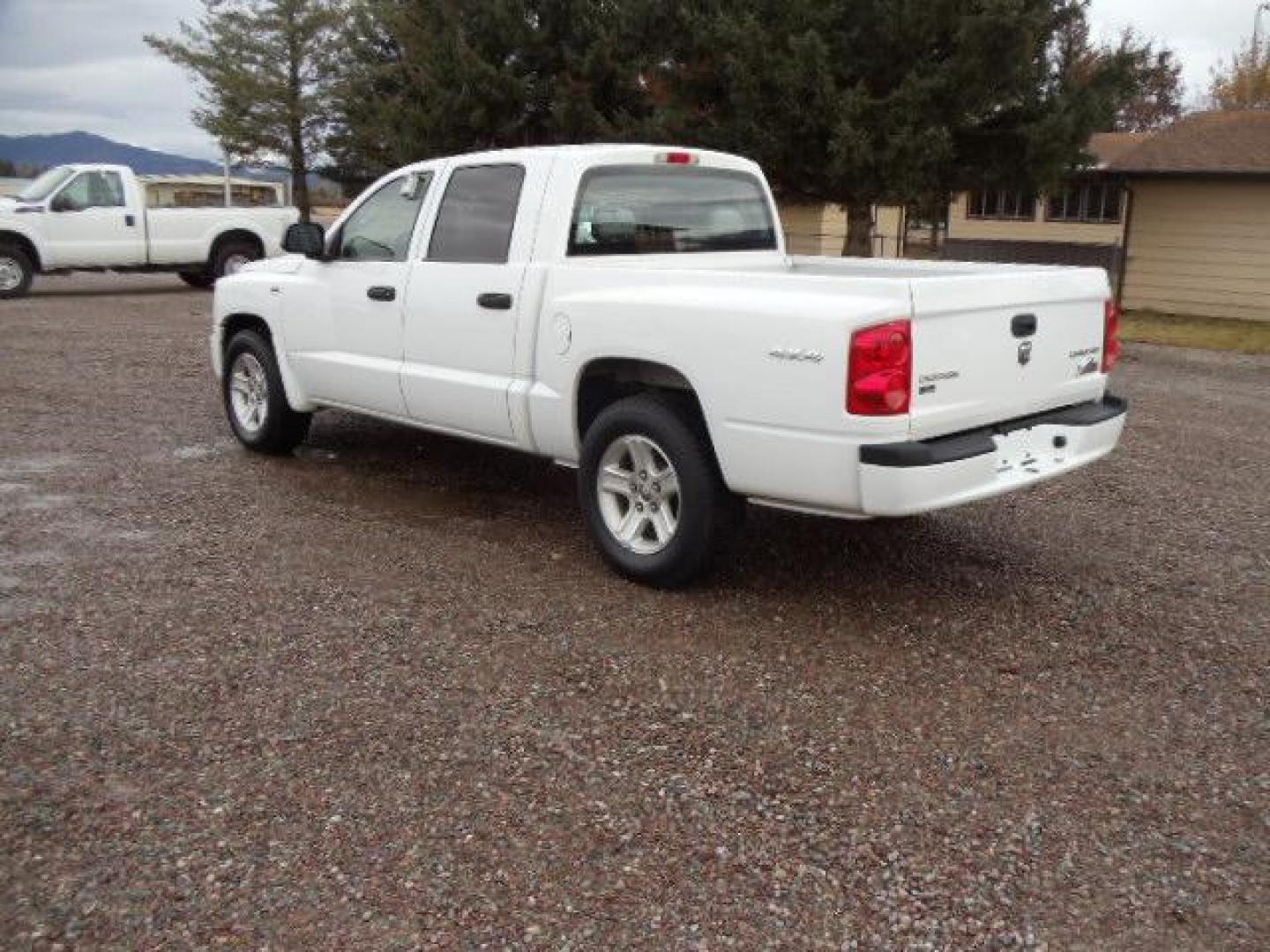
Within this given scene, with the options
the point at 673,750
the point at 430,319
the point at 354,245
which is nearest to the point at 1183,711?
the point at 673,750

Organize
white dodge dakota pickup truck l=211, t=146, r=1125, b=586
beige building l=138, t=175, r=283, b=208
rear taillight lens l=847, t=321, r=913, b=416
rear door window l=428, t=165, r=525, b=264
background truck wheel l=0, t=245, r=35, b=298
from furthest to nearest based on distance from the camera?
beige building l=138, t=175, r=283, b=208, background truck wheel l=0, t=245, r=35, b=298, rear door window l=428, t=165, r=525, b=264, white dodge dakota pickup truck l=211, t=146, r=1125, b=586, rear taillight lens l=847, t=321, r=913, b=416

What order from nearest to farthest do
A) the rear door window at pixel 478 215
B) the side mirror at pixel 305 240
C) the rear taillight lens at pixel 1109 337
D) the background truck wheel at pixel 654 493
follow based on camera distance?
the background truck wheel at pixel 654 493 → the rear taillight lens at pixel 1109 337 → the rear door window at pixel 478 215 → the side mirror at pixel 305 240

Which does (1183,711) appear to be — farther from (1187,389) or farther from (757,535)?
(1187,389)

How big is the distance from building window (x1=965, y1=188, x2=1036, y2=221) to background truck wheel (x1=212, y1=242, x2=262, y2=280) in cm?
1360

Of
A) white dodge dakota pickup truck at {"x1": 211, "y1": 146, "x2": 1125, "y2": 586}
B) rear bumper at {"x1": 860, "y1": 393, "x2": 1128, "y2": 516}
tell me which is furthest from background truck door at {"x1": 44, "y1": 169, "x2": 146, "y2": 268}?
rear bumper at {"x1": 860, "y1": 393, "x2": 1128, "y2": 516}

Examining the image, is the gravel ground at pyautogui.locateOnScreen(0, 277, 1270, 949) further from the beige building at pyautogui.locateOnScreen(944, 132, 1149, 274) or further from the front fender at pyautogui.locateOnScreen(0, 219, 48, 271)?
the beige building at pyautogui.locateOnScreen(944, 132, 1149, 274)

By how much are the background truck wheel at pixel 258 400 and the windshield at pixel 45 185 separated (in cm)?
1260

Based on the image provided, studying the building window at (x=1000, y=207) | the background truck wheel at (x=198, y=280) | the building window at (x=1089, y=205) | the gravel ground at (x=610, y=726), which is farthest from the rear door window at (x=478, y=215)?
the building window at (x=1000, y=207)

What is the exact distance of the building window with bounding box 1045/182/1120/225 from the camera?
76.6 feet

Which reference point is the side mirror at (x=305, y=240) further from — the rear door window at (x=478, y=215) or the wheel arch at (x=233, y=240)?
the wheel arch at (x=233, y=240)

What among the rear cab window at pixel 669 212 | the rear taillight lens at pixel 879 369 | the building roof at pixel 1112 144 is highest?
the building roof at pixel 1112 144

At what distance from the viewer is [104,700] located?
4004mm

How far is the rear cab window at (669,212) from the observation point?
18.7 feet

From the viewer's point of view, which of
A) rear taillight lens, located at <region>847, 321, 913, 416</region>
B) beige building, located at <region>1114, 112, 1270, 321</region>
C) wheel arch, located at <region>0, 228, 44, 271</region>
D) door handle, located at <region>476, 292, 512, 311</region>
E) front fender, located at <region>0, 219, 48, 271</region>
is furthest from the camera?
beige building, located at <region>1114, 112, 1270, 321</region>
